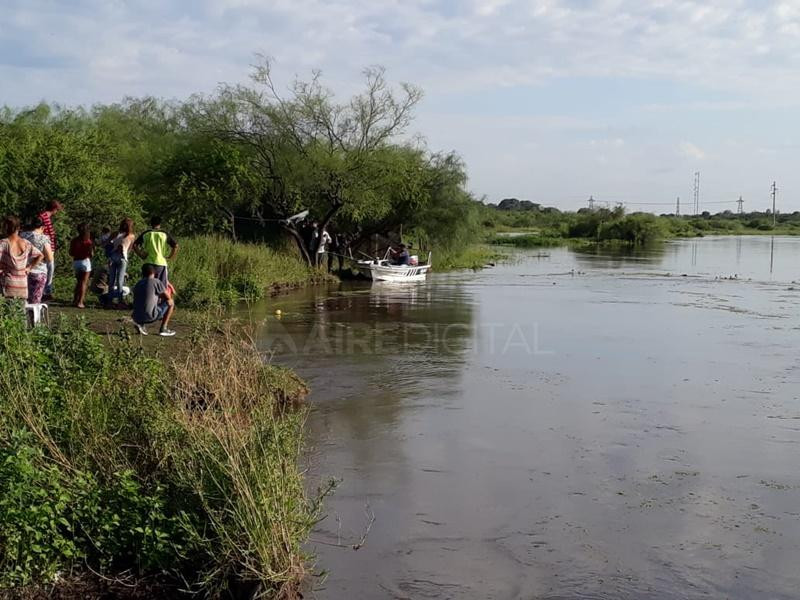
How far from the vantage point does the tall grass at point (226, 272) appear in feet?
66.3

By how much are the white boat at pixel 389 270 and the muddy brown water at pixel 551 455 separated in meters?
10.6

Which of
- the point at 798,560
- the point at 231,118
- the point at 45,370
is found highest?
the point at 231,118

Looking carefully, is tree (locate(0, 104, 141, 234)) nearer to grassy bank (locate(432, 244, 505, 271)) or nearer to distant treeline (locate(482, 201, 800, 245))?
grassy bank (locate(432, 244, 505, 271))

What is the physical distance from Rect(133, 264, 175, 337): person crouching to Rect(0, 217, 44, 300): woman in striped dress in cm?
249

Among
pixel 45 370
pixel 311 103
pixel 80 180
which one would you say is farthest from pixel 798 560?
pixel 311 103

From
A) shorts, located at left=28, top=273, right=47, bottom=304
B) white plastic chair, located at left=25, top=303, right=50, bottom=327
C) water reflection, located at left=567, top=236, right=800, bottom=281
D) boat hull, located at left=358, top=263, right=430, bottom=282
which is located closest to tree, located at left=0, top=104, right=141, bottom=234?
shorts, located at left=28, top=273, right=47, bottom=304

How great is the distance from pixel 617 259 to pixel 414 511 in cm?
4958

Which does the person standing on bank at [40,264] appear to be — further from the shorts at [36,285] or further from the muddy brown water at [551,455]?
the muddy brown water at [551,455]

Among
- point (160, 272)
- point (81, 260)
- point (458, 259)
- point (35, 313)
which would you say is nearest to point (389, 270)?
point (458, 259)

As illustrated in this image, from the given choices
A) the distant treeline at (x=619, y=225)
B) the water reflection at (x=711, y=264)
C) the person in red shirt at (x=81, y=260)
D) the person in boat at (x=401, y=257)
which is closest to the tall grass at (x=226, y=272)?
the person in red shirt at (x=81, y=260)

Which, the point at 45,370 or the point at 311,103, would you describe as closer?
the point at 45,370

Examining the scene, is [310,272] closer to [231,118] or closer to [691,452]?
[231,118]

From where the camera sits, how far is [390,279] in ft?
106

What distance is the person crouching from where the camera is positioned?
42.1 ft
